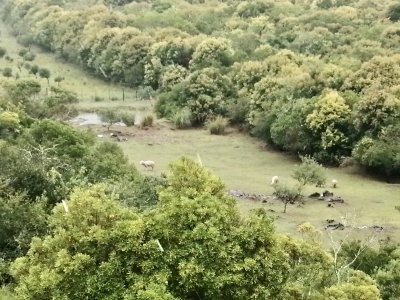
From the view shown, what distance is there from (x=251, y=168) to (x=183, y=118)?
1363 cm

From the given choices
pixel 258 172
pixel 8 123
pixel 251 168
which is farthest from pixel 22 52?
pixel 8 123

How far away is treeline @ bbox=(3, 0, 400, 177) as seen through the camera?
53000mm

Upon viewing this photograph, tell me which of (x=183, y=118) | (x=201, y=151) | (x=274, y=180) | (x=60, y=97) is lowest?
(x=201, y=151)

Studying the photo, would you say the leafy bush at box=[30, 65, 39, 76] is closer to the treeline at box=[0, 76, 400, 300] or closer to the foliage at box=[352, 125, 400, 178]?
the foliage at box=[352, 125, 400, 178]

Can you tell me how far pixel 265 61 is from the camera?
6694cm

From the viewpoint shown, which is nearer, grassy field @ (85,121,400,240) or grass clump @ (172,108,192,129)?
grassy field @ (85,121,400,240)

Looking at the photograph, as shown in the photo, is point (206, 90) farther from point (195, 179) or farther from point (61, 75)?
point (195, 179)

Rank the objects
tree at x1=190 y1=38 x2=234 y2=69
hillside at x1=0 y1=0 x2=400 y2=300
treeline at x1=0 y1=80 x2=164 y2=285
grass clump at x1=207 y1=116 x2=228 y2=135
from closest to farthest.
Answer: hillside at x1=0 y1=0 x2=400 y2=300 < treeline at x1=0 y1=80 x2=164 y2=285 < grass clump at x1=207 y1=116 x2=228 y2=135 < tree at x1=190 y1=38 x2=234 y2=69

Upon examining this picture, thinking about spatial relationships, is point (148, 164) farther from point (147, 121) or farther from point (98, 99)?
point (98, 99)

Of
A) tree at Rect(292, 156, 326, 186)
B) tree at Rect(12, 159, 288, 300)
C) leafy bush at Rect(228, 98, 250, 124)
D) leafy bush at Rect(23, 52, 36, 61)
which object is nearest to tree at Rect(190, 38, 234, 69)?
leafy bush at Rect(228, 98, 250, 124)

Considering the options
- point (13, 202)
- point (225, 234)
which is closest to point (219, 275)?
point (225, 234)

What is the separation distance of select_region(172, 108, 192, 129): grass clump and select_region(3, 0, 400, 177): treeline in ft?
0.66

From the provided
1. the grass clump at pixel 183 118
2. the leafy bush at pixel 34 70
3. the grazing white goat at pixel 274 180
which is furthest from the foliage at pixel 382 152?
the leafy bush at pixel 34 70

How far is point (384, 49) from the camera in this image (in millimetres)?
64562
